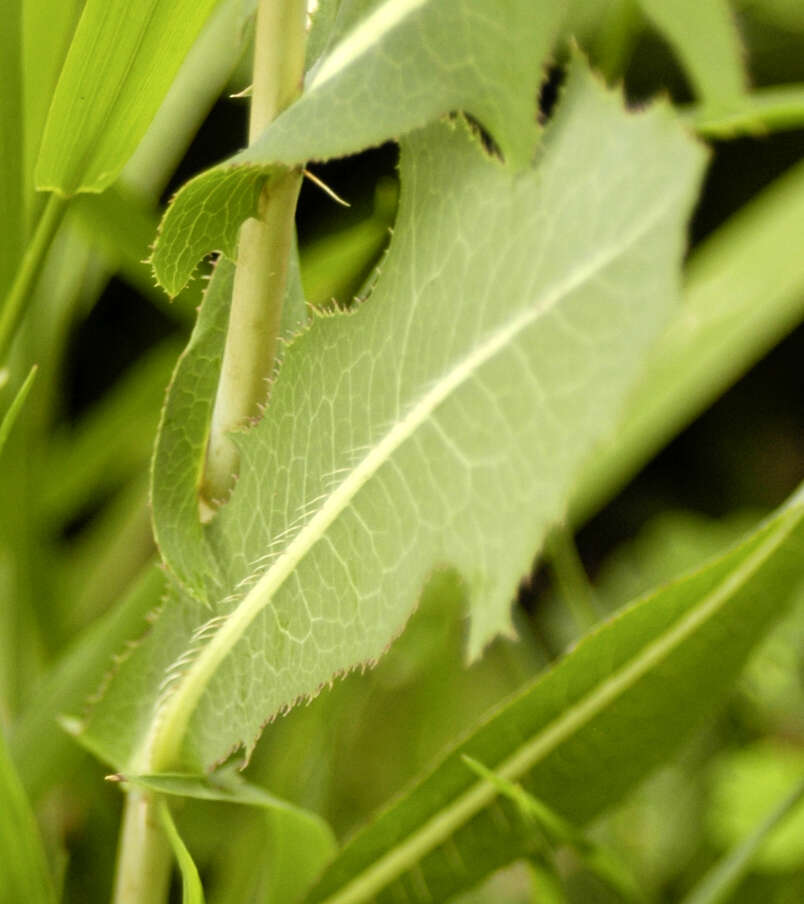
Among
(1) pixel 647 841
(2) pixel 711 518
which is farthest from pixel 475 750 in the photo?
(2) pixel 711 518

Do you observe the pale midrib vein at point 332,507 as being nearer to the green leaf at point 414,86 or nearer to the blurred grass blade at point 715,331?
the green leaf at point 414,86

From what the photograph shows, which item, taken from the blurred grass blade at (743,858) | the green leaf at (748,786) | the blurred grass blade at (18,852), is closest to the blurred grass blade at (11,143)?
the blurred grass blade at (18,852)

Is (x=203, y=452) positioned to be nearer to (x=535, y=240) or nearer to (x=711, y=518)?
(x=535, y=240)

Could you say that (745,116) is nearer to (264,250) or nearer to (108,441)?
(264,250)

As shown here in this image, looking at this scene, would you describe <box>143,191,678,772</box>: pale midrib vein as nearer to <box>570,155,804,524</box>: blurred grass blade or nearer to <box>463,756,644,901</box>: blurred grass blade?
<box>463,756,644,901</box>: blurred grass blade

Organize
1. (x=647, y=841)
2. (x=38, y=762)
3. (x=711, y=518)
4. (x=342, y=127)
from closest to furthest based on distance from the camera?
1. (x=342, y=127)
2. (x=38, y=762)
3. (x=647, y=841)
4. (x=711, y=518)

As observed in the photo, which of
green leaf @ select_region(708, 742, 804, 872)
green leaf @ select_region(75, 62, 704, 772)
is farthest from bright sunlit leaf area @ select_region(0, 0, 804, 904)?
green leaf @ select_region(708, 742, 804, 872)
